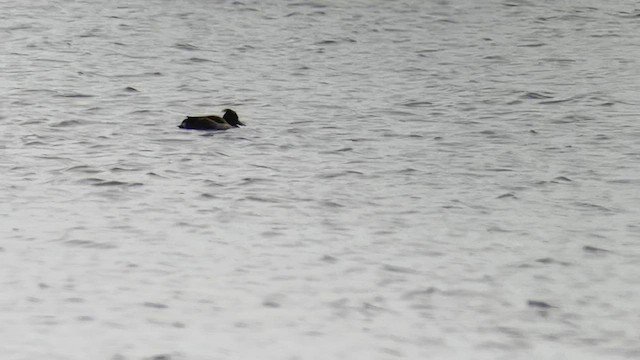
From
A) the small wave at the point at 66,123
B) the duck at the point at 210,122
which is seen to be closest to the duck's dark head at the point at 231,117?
the duck at the point at 210,122

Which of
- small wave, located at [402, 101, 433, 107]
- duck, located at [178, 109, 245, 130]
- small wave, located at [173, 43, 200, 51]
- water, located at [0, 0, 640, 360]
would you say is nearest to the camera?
water, located at [0, 0, 640, 360]

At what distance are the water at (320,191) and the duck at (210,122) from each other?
0.44ft

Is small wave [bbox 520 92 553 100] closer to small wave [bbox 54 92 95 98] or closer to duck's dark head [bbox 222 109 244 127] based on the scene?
duck's dark head [bbox 222 109 244 127]

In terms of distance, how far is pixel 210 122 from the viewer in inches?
600

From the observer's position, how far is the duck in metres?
15.2

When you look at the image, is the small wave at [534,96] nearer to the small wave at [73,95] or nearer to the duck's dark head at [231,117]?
the duck's dark head at [231,117]

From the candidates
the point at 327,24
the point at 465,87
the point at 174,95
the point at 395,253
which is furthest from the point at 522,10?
the point at 395,253

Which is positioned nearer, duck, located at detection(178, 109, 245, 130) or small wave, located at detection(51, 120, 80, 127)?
duck, located at detection(178, 109, 245, 130)

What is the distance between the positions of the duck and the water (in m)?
0.13

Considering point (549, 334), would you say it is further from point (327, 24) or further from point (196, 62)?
point (327, 24)

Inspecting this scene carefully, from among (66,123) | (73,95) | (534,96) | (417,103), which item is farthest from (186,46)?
(534,96)

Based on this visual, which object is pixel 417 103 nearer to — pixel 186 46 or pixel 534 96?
pixel 534 96

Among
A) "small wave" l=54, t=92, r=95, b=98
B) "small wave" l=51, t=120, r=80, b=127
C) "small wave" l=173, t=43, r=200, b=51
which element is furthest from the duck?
"small wave" l=173, t=43, r=200, b=51

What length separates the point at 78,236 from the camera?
1109cm
